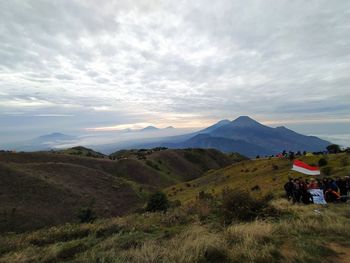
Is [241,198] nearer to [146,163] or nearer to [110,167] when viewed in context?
[110,167]

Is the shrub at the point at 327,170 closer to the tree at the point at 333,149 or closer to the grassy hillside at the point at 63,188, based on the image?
the tree at the point at 333,149

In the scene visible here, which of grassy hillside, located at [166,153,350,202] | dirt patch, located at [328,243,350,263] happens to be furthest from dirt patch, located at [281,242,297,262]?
grassy hillside, located at [166,153,350,202]

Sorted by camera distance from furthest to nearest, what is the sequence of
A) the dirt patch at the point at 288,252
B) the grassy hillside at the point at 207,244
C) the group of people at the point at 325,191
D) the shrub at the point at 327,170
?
the shrub at the point at 327,170
the group of people at the point at 325,191
the grassy hillside at the point at 207,244
the dirt patch at the point at 288,252

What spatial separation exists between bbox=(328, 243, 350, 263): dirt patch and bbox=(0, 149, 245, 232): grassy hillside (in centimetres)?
2855

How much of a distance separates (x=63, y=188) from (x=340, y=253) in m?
39.6

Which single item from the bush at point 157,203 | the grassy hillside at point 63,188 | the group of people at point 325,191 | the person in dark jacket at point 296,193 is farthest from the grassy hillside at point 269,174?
the grassy hillside at point 63,188

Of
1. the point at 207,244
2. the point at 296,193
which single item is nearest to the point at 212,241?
the point at 207,244

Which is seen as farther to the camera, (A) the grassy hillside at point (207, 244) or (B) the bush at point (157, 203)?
(B) the bush at point (157, 203)

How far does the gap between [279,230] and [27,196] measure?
34.0m

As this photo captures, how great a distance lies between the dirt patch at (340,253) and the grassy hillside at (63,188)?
1124 inches

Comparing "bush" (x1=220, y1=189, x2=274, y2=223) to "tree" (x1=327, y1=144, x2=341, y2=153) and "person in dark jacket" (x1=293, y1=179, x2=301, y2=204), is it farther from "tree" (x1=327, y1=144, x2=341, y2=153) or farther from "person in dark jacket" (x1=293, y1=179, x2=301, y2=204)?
"tree" (x1=327, y1=144, x2=341, y2=153)

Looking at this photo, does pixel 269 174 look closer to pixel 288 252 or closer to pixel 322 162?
pixel 322 162

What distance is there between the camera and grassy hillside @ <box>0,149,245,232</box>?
32.0 m

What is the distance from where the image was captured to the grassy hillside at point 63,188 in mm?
32031
